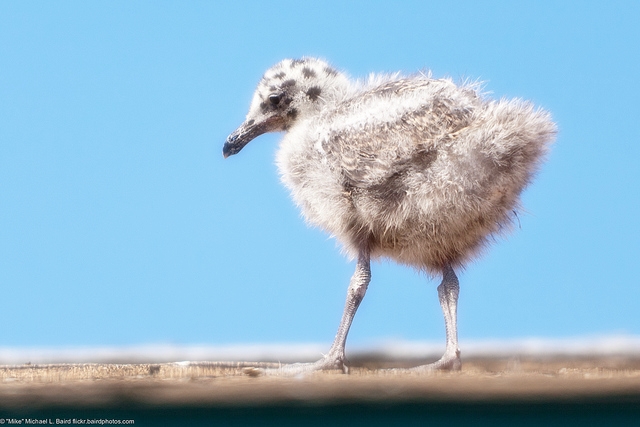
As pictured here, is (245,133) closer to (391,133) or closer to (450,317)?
(391,133)

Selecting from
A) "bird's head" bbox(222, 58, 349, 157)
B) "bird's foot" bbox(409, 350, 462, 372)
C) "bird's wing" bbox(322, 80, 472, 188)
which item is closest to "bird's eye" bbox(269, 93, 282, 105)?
"bird's head" bbox(222, 58, 349, 157)

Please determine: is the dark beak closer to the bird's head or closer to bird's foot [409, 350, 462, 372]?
the bird's head

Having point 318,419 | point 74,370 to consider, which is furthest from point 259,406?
point 74,370

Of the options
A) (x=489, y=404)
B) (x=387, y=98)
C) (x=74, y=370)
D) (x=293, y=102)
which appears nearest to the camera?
(x=489, y=404)

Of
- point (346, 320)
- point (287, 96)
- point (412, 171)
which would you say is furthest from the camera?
point (287, 96)

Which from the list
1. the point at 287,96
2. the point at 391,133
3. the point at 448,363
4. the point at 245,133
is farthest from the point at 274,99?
the point at 448,363

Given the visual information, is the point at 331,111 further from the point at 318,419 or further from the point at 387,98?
the point at 318,419
